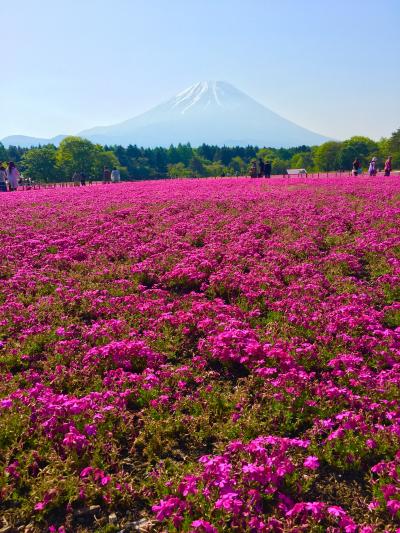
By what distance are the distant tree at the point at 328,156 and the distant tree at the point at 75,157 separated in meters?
95.0

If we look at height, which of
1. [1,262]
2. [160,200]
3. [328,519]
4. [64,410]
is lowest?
[328,519]

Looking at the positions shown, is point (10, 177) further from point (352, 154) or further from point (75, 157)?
point (352, 154)

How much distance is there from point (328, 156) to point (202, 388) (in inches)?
7294

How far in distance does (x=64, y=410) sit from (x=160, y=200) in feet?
65.2

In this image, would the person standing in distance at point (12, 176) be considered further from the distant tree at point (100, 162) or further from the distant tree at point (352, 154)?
the distant tree at point (352, 154)

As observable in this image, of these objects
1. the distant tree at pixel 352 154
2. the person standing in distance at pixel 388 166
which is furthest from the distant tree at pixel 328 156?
the person standing in distance at pixel 388 166

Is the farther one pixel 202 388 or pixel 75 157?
pixel 75 157

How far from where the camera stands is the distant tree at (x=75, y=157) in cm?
15512

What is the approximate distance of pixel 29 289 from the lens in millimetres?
10523

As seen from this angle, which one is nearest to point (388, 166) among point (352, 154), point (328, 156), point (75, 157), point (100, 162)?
point (352, 154)

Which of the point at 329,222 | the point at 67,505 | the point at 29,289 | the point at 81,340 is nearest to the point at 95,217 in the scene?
the point at 29,289

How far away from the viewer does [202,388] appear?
6.65m

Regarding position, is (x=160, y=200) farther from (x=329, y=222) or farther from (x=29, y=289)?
(x=29, y=289)

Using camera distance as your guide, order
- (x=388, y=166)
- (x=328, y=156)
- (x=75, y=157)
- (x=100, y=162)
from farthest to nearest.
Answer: (x=328, y=156), (x=100, y=162), (x=75, y=157), (x=388, y=166)
